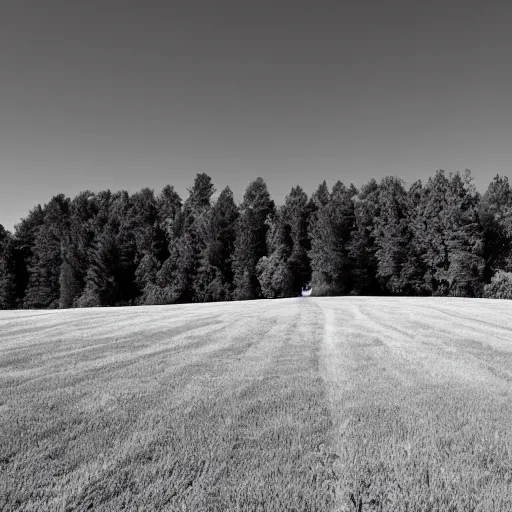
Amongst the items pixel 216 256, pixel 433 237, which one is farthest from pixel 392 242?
pixel 216 256

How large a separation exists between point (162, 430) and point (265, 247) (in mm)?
48701

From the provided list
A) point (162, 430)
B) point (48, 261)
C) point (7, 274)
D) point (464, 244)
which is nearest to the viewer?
point (162, 430)

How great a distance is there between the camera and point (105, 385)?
18.4 feet

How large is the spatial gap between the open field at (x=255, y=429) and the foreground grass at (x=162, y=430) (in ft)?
0.06

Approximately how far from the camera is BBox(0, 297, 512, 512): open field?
2926mm

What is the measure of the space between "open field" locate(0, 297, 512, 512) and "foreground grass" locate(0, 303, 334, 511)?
0.06 feet

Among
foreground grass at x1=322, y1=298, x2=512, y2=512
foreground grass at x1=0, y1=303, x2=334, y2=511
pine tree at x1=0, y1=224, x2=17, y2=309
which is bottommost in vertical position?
foreground grass at x1=322, y1=298, x2=512, y2=512

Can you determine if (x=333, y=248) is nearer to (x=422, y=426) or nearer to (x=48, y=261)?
(x=422, y=426)

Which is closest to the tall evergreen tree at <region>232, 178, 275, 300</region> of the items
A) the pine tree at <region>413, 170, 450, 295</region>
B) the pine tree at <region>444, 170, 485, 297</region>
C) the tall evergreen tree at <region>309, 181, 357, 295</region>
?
the tall evergreen tree at <region>309, 181, 357, 295</region>

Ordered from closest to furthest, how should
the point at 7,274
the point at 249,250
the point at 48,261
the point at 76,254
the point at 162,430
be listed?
the point at 162,430, the point at 249,250, the point at 76,254, the point at 7,274, the point at 48,261

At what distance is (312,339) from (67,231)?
210ft

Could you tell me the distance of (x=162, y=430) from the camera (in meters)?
4.03

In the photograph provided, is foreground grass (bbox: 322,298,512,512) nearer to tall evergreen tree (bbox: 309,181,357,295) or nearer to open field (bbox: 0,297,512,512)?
open field (bbox: 0,297,512,512)

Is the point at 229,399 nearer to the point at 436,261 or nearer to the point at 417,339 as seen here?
the point at 417,339
